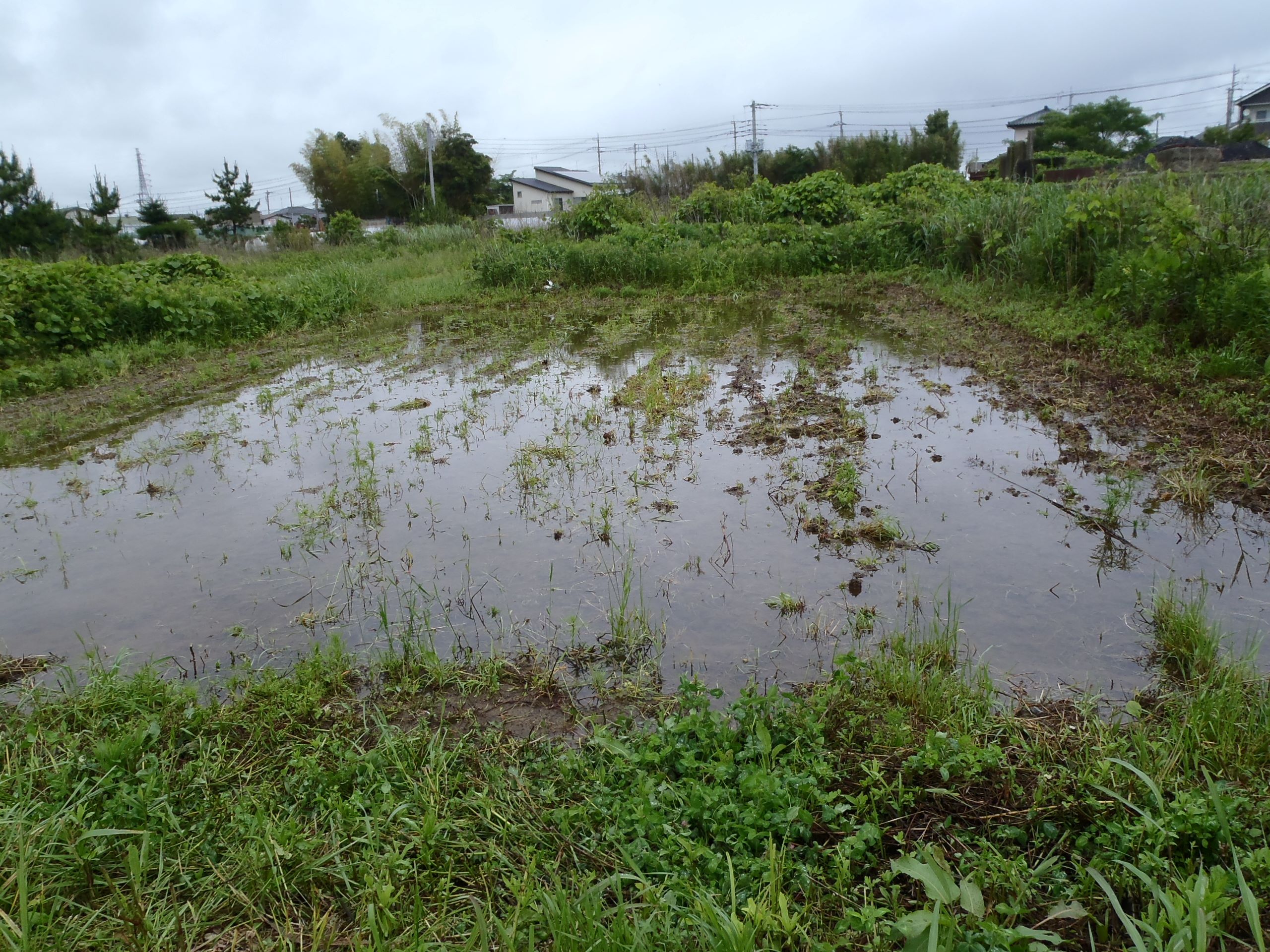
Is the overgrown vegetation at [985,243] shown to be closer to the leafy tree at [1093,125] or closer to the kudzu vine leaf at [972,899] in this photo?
the kudzu vine leaf at [972,899]

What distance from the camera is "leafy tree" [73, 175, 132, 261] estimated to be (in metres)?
20.2

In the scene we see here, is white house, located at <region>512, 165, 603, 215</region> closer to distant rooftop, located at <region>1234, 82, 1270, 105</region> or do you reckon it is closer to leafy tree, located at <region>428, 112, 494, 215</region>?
leafy tree, located at <region>428, 112, 494, 215</region>

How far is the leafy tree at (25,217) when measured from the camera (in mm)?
21547

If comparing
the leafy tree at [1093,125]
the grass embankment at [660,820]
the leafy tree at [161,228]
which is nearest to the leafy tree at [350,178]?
the leafy tree at [161,228]

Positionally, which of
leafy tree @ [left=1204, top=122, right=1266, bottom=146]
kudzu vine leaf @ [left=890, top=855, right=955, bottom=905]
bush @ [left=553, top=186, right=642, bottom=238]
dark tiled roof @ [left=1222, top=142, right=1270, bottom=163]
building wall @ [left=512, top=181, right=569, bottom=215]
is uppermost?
building wall @ [left=512, top=181, right=569, bottom=215]

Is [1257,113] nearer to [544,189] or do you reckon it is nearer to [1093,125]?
[1093,125]

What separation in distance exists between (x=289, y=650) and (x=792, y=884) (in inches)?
84.7

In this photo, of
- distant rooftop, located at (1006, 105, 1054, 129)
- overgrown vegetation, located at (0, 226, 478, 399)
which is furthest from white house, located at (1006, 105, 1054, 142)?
overgrown vegetation, located at (0, 226, 478, 399)

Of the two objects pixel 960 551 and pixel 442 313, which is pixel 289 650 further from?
pixel 442 313

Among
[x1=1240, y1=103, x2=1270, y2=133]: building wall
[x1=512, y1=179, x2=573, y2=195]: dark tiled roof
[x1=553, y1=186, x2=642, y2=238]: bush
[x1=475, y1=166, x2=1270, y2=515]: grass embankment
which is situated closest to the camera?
[x1=475, y1=166, x2=1270, y2=515]: grass embankment

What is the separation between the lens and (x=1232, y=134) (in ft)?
92.1

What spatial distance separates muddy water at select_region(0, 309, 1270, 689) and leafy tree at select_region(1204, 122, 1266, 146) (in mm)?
28824

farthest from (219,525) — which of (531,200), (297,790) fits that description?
(531,200)

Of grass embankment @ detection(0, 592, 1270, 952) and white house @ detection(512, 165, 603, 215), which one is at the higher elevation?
white house @ detection(512, 165, 603, 215)
